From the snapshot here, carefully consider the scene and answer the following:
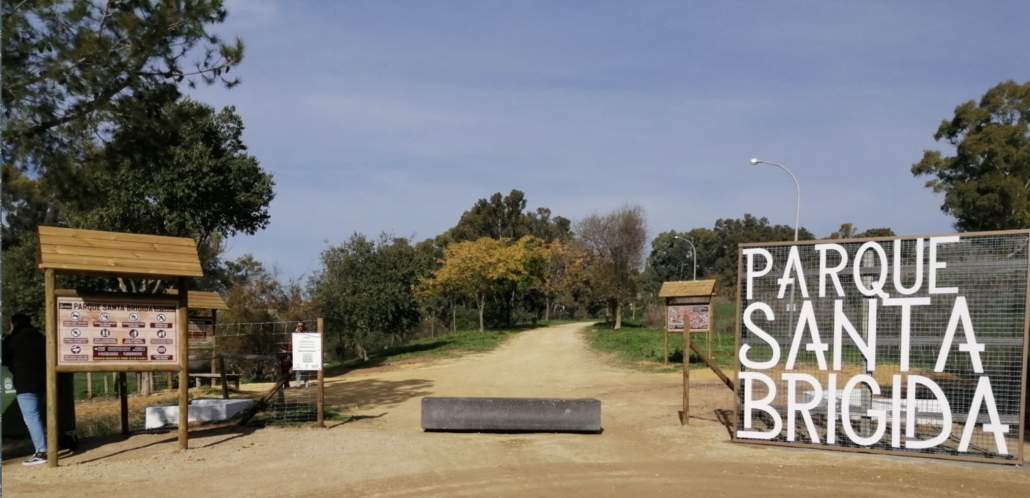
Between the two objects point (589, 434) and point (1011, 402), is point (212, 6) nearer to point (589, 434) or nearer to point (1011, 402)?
point (589, 434)

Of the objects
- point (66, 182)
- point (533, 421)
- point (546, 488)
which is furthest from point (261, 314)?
point (546, 488)

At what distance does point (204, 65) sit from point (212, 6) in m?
0.91

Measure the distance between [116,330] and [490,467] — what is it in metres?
5.22

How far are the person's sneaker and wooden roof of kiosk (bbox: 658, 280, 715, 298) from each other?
1524 cm

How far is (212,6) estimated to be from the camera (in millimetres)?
11172

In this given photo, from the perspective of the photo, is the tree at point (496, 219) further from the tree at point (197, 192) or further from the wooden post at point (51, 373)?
the wooden post at point (51, 373)

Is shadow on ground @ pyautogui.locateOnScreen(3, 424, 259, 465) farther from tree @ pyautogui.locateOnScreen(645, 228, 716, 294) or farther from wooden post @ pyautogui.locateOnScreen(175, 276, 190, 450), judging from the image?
tree @ pyautogui.locateOnScreen(645, 228, 716, 294)

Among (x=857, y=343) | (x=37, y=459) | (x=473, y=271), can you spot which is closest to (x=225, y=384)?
(x=37, y=459)

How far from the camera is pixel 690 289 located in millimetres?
20781

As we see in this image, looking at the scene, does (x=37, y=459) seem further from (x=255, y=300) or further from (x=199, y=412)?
(x=255, y=300)

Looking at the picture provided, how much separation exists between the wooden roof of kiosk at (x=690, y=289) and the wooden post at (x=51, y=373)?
15.1 meters

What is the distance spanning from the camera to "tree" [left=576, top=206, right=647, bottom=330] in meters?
41.9

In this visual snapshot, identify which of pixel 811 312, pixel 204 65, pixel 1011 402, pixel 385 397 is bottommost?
pixel 385 397

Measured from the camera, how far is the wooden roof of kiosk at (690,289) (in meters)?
20.0
